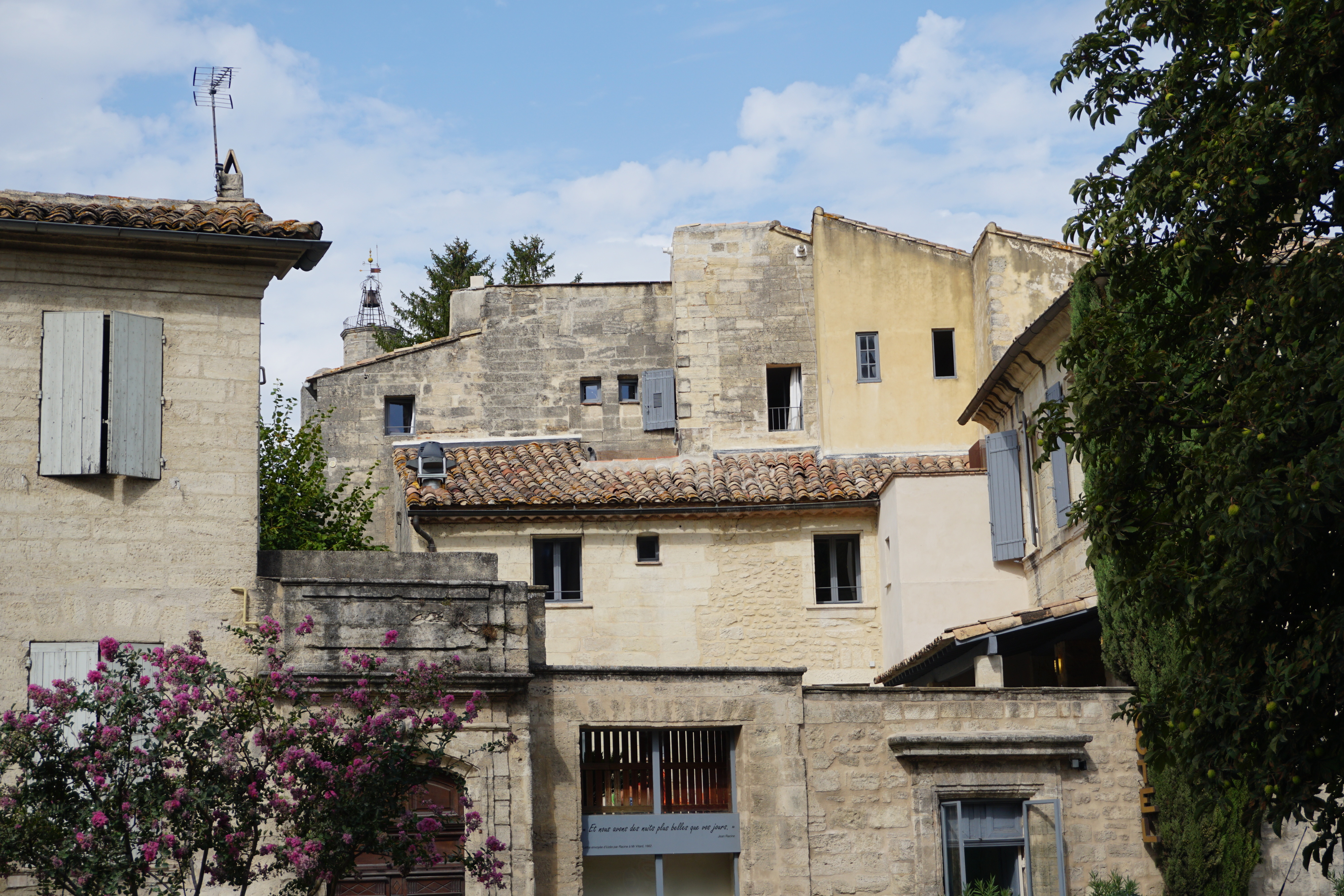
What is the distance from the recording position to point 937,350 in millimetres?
Answer: 28500

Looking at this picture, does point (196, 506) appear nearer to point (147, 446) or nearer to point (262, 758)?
point (147, 446)

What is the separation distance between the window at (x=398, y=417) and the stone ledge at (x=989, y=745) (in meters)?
16.3

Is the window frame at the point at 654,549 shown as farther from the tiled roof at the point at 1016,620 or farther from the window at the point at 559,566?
the tiled roof at the point at 1016,620

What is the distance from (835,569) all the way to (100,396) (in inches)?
505

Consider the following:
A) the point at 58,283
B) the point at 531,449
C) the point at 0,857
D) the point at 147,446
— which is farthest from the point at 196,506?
the point at 531,449

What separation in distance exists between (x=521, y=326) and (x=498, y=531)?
293 inches

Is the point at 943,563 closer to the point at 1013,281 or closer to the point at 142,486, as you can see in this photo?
the point at 1013,281

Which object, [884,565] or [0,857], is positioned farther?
[884,565]

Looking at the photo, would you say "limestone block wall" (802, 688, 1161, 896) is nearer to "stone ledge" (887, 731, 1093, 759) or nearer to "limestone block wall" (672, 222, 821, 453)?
"stone ledge" (887, 731, 1093, 759)

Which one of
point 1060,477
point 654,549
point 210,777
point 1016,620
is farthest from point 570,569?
point 210,777

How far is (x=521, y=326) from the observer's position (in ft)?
103

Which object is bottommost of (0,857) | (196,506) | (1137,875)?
(1137,875)

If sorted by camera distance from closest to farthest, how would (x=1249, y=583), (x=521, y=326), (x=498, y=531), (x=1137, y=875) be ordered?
(x=1249, y=583) → (x=1137, y=875) → (x=498, y=531) → (x=521, y=326)

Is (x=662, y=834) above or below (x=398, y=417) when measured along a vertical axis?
below
